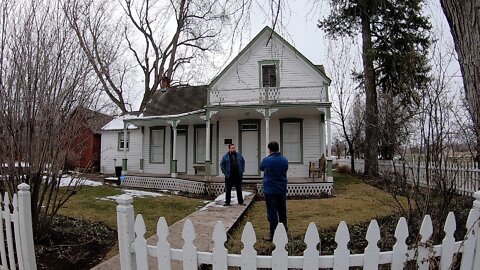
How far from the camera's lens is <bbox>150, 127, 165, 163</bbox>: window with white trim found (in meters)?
19.7

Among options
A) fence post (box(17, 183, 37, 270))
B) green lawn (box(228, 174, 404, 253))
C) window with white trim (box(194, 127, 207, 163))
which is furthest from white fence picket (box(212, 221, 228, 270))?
window with white trim (box(194, 127, 207, 163))

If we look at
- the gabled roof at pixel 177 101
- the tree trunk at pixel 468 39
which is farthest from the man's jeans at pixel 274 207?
the gabled roof at pixel 177 101

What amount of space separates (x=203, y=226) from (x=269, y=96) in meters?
9.90

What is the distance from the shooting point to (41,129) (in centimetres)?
468

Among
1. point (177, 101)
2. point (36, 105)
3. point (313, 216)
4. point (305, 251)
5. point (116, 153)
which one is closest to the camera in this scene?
point (305, 251)

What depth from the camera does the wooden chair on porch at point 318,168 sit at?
15245mm

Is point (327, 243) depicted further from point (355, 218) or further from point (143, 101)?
point (143, 101)

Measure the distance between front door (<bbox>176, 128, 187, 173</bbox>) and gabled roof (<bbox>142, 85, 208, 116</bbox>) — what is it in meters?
1.22

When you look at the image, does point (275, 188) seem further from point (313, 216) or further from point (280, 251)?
point (280, 251)

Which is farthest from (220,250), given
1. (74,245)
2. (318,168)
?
(318,168)

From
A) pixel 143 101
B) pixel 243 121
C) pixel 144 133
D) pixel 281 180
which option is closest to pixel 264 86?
pixel 243 121

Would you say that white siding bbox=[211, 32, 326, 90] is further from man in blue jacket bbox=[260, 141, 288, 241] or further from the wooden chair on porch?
man in blue jacket bbox=[260, 141, 288, 241]

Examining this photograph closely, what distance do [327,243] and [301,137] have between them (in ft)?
38.0

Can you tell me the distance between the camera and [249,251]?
2.41m
